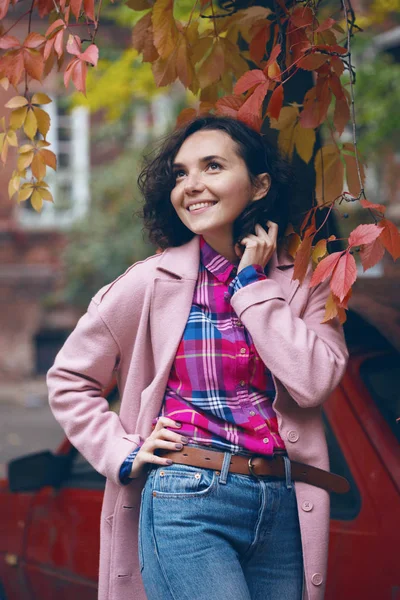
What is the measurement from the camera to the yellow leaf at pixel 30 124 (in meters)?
2.72

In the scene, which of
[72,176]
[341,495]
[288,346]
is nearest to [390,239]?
[288,346]

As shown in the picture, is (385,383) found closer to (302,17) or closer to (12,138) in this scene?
(302,17)

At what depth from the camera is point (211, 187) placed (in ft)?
7.87

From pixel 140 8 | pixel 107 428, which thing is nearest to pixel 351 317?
pixel 107 428

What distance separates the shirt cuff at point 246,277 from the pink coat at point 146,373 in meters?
0.04

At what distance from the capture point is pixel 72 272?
1259cm

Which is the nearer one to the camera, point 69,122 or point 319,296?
point 319,296

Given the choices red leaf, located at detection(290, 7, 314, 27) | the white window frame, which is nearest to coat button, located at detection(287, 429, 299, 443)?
red leaf, located at detection(290, 7, 314, 27)

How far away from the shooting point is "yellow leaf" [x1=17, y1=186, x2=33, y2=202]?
2.86 meters

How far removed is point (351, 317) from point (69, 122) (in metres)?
12.1

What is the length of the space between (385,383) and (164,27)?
1.36 meters

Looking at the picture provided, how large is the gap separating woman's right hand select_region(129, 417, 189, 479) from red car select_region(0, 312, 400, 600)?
72 cm

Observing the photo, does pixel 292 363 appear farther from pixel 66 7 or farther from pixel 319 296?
pixel 66 7

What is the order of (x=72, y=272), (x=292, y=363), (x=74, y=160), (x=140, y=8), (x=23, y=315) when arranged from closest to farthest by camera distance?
(x=292, y=363)
(x=140, y=8)
(x=72, y=272)
(x=23, y=315)
(x=74, y=160)
